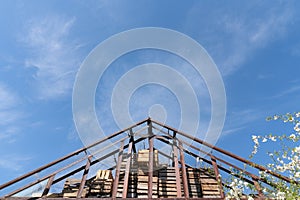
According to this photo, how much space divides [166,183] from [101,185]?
8.34ft

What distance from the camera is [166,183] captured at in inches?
342

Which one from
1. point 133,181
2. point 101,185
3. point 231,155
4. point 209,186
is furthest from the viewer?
point 133,181

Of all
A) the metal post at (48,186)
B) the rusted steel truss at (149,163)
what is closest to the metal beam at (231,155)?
the rusted steel truss at (149,163)

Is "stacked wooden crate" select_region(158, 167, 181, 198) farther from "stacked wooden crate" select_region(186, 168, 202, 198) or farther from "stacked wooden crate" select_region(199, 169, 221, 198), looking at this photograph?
"stacked wooden crate" select_region(199, 169, 221, 198)

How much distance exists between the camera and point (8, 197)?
6.55m

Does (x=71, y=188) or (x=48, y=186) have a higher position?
(x=71, y=188)

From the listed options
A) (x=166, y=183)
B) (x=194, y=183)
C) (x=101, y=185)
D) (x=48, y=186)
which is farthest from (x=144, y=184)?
(x=48, y=186)

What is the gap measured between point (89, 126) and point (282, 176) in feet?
23.5

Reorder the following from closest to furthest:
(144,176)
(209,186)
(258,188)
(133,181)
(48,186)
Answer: (258,188) < (48,186) < (209,186) < (133,181) < (144,176)

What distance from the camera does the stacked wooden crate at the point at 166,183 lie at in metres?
8.31

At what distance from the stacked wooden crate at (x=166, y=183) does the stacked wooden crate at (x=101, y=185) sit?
1944 mm

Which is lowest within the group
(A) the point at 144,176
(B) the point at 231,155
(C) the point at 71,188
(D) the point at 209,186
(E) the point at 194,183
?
(C) the point at 71,188

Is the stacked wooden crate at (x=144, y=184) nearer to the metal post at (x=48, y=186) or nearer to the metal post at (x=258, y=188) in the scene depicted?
the metal post at (x=48, y=186)

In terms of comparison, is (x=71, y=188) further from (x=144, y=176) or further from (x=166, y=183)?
(x=166, y=183)
